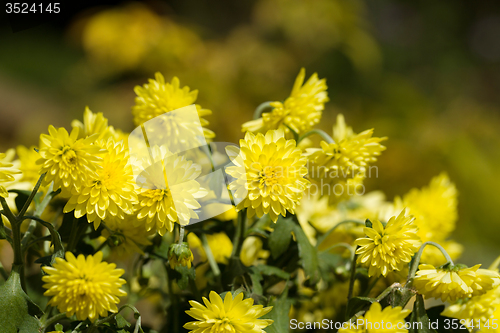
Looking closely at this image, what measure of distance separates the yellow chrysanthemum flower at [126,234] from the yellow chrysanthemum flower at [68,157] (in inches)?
3.5

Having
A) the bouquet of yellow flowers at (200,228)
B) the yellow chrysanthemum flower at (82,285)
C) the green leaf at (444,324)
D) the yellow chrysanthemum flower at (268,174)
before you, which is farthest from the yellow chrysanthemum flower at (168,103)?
the green leaf at (444,324)

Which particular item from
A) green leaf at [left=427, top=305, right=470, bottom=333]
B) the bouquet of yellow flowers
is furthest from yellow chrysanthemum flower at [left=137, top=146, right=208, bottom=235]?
green leaf at [left=427, top=305, right=470, bottom=333]

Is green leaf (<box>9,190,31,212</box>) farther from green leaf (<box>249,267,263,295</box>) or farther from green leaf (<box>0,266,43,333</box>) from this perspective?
green leaf (<box>249,267,263,295</box>)

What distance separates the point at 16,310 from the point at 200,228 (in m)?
0.25

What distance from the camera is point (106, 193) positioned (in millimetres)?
451

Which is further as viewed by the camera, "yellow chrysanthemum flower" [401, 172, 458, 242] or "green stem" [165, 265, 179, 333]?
"yellow chrysanthemum flower" [401, 172, 458, 242]

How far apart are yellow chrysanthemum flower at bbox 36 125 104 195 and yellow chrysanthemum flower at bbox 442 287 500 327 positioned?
52 cm

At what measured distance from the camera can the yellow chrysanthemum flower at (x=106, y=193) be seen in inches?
17.6

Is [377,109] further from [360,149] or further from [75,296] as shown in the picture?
[75,296]

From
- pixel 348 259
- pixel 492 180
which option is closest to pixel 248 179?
pixel 348 259

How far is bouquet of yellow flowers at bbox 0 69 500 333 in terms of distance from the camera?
0.43 meters

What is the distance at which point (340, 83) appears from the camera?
9.48 feet

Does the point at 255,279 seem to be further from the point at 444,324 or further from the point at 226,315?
the point at 444,324

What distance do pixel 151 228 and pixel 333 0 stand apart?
2.86 m
